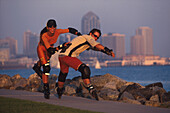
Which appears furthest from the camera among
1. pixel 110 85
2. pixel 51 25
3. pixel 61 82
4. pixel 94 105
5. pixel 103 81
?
pixel 103 81

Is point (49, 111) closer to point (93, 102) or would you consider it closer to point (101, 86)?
point (93, 102)

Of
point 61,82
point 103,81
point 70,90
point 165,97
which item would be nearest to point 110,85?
point 103,81

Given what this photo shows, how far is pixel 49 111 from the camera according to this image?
10.1m

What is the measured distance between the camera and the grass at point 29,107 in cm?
1020

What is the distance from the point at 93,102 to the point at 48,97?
151cm

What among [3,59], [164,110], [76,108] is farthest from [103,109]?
[3,59]

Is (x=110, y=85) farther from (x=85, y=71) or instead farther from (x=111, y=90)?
(x=85, y=71)

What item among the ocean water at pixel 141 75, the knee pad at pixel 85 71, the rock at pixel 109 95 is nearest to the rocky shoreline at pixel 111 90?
the rock at pixel 109 95

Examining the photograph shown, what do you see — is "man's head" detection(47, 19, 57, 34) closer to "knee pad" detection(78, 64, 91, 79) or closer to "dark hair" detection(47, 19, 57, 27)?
"dark hair" detection(47, 19, 57, 27)

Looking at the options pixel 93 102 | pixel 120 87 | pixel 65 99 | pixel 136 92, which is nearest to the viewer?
pixel 93 102

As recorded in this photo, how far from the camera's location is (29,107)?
10.8m

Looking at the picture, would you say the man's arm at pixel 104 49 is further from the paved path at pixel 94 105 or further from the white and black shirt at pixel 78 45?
the paved path at pixel 94 105

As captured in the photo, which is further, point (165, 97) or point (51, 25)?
point (165, 97)

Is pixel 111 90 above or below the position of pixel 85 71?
below
